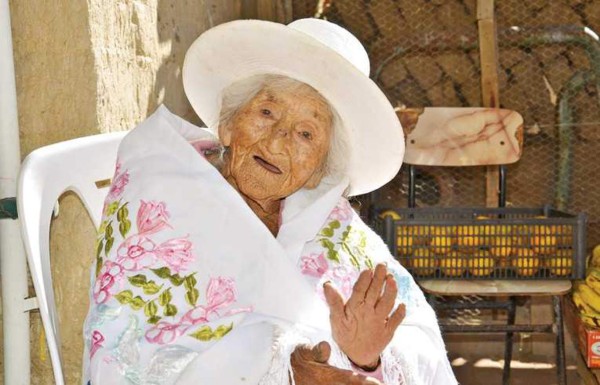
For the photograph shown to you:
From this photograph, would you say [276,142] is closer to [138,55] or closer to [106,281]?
[106,281]

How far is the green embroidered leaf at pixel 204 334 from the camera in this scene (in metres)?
1.69

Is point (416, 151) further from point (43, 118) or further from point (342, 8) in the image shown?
point (43, 118)

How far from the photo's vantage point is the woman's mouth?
193 cm

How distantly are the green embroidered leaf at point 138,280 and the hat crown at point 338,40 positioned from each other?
2.12 ft

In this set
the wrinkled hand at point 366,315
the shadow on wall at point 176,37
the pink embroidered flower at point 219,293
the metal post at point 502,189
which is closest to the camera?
the wrinkled hand at point 366,315

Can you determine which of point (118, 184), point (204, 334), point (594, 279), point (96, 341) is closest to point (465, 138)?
point (594, 279)

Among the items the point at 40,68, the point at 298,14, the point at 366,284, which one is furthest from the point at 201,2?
the point at 366,284

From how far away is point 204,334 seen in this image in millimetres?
1697

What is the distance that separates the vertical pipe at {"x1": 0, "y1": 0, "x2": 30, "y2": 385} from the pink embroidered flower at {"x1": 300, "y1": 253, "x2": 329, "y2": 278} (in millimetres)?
616

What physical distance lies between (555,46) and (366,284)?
3.45 meters

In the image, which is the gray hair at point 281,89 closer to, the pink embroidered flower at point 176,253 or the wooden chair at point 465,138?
the pink embroidered flower at point 176,253

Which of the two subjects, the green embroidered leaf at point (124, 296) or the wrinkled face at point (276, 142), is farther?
the wrinkled face at point (276, 142)

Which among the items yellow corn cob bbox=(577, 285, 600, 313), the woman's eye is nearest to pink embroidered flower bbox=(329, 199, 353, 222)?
the woman's eye

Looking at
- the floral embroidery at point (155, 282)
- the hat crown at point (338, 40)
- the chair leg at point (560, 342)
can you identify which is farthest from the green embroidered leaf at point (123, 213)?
the chair leg at point (560, 342)
